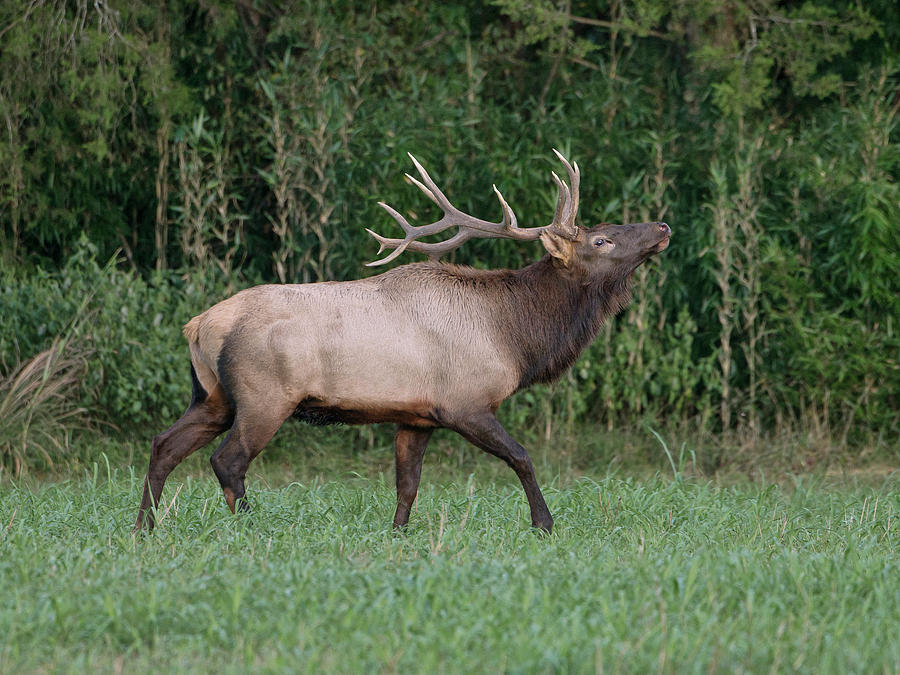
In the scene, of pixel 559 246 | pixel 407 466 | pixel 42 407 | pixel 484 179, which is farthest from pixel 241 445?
pixel 484 179

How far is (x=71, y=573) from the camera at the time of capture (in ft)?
15.1

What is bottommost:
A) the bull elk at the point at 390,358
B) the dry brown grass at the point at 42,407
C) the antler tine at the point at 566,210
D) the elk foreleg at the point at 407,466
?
the dry brown grass at the point at 42,407

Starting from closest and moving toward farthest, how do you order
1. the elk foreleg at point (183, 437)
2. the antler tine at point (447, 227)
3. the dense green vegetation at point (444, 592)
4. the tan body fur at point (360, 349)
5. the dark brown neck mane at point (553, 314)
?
the dense green vegetation at point (444, 592)
the tan body fur at point (360, 349)
the elk foreleg at point (183, 437)
the dark brown neck mane at point (553, 314)
the antler tine at point (447, 227)

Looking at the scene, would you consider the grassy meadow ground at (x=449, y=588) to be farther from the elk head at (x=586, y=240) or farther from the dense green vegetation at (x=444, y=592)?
the elk head at (x=586, y=240)

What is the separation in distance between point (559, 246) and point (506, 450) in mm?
1190

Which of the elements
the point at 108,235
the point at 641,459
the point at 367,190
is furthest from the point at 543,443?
the point at 108,235

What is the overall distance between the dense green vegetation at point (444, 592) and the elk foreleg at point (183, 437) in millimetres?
157

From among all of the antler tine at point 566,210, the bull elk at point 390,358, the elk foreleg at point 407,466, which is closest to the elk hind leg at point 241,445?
the bull elk at point 390,358

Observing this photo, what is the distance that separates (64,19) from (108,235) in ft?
6.56

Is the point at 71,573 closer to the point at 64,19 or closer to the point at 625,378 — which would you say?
the point at 625,378

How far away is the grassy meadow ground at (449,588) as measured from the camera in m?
3.73

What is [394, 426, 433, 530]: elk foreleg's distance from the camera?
6.32m

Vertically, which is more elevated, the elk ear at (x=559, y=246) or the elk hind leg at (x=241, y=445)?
the elk ear at (x=559, y=246)

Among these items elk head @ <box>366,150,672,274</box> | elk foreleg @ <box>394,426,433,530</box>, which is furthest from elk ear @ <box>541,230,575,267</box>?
elk foreleg @ <box>394,426,433,530</box>
